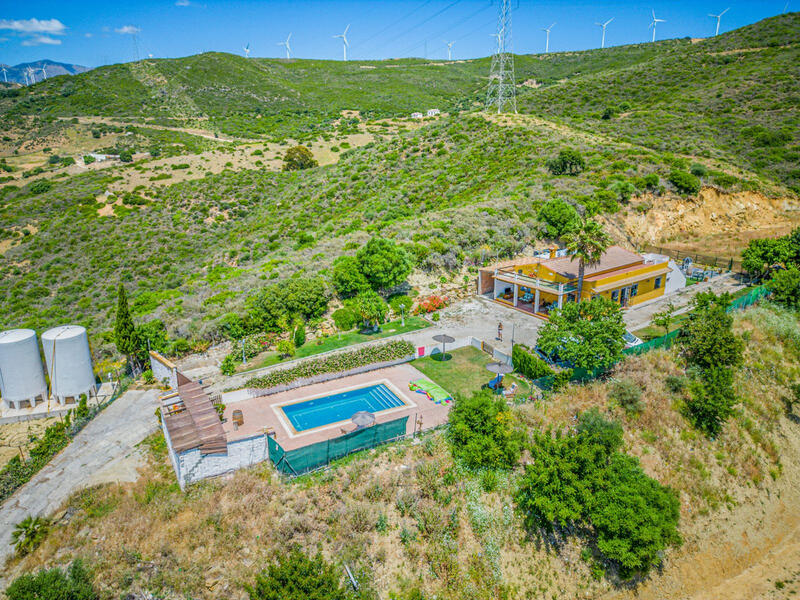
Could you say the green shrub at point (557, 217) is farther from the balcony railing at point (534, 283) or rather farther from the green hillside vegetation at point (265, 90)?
the green hillside vegetation at point (265, 90)

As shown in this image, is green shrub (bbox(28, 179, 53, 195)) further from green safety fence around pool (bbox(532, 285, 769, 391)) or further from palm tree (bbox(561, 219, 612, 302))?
green safety fence around pool (bbox(532, 285, 769, 391))

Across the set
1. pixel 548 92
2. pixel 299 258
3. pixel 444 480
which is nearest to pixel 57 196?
pixel 299 258

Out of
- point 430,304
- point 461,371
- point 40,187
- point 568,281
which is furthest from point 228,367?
point 40,187

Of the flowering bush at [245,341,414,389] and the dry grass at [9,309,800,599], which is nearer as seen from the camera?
the dry grass at [9,309,800,599]

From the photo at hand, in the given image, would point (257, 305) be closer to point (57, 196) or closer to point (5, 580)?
point (5, 580)

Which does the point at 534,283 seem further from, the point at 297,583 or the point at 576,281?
the point at 297,583

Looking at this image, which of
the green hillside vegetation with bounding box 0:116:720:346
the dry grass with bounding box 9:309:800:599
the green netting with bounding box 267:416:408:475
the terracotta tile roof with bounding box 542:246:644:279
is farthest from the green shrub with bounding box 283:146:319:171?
the green netting with bounding box 267:416:408:475

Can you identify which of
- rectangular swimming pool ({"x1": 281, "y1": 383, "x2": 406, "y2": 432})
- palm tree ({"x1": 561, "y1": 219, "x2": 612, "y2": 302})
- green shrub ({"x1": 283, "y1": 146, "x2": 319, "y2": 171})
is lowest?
rectangular swimming pool ({"x1": 281, "y1": 383, "x2": 406, "y2": 432})
